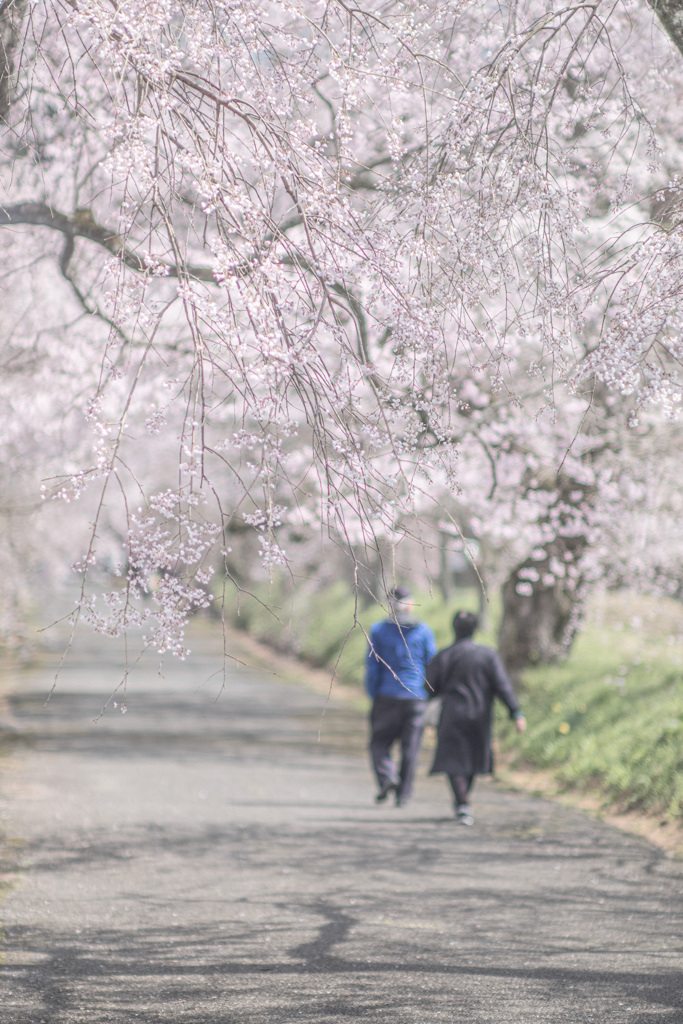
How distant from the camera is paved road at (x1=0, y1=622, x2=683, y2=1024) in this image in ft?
15.9

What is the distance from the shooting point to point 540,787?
39.5 ft

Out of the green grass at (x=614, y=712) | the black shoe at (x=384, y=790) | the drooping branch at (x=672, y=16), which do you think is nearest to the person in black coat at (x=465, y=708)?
the black shoe at (x=384, y=790)

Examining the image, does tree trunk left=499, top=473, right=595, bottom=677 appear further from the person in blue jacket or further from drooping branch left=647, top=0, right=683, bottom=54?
drooping branch left=647, top=0, right=683, bottom=54

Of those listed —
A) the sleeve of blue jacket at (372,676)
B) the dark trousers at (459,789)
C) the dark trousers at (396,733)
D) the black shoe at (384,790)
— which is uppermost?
the sleeve of blue jacket at (372,676)

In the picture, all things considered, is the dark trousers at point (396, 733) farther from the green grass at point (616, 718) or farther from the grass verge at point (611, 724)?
the green grass at point (616, 718)

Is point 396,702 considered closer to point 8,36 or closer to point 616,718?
point 616,718

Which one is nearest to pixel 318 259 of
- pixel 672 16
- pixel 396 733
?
pixel 672 16

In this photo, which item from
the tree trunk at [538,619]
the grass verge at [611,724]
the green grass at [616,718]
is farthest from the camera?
the tree trunk at [538,619]

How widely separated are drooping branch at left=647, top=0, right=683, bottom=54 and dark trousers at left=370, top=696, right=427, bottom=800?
6.01m

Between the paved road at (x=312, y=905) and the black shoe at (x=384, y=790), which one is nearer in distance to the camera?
the paved road at (x=312, y=905)

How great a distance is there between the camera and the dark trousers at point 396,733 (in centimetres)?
962

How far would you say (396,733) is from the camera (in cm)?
972

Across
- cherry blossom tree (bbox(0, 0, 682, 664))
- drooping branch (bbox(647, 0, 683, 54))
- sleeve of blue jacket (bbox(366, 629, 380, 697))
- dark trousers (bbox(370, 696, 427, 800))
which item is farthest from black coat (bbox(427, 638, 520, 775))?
drooping branch (bbox(647, 0, 683, 54))

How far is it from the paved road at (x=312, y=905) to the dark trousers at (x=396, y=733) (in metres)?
0.37
